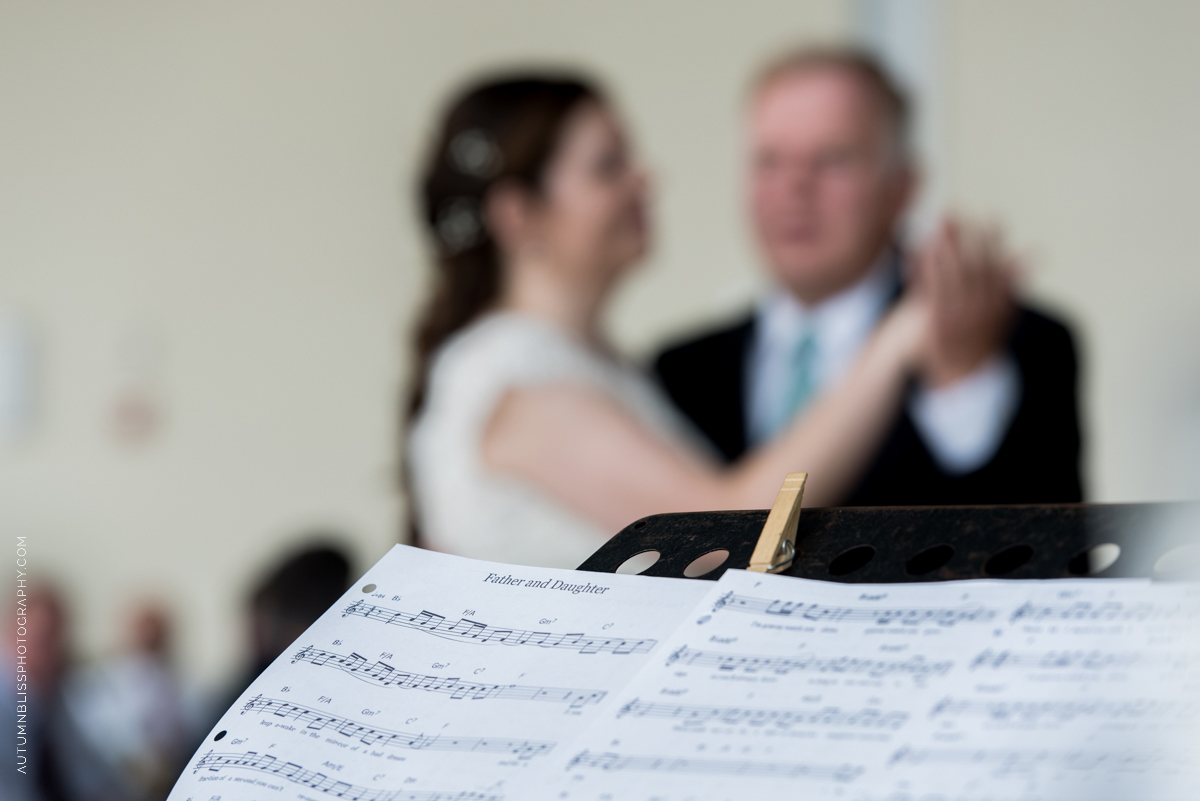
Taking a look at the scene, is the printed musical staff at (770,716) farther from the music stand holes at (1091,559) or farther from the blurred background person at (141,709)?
the blurred background person at (141,709)

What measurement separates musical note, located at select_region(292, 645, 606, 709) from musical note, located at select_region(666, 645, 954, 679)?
4 cm

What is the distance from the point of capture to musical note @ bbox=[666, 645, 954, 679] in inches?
16.7

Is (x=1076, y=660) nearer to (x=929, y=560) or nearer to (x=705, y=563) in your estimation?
(x=929, y=560)

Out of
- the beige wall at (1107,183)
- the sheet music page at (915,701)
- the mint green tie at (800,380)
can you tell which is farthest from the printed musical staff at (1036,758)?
the beige wall at (1107,183)

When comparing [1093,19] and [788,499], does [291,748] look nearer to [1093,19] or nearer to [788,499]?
[788,499]

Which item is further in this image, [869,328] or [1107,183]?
[1107,183]

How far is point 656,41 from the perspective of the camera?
7.73ft

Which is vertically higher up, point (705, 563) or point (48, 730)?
point (705, 563)

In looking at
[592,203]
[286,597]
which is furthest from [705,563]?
[286,597]

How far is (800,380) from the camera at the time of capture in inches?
80.3

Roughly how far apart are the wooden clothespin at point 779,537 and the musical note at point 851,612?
0.02 metres

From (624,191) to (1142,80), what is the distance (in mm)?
1016

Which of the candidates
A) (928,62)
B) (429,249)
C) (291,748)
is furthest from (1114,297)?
(291,748)

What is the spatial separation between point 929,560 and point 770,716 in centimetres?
12
